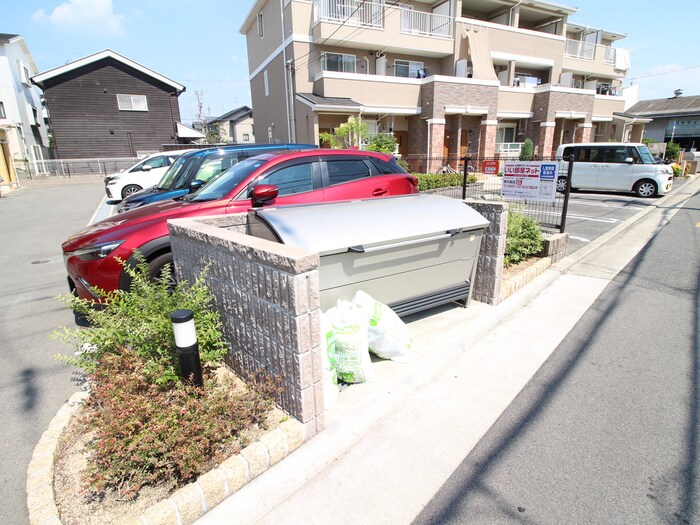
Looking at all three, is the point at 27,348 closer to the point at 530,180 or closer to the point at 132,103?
the point at 530,180

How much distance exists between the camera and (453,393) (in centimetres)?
307

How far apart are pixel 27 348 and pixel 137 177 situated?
1110cm

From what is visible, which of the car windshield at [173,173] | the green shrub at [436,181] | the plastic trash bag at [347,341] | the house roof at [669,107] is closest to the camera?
the plastic trash bag at [347,341]

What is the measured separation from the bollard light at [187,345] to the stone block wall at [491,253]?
121 inches

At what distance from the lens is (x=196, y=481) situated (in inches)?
79.1

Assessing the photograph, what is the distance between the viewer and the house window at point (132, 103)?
27.1 m

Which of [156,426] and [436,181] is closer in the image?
[156,426]

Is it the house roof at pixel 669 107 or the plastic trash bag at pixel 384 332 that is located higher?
the house roof at pixel 669 107

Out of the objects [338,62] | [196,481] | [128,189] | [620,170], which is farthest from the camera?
[338,62]

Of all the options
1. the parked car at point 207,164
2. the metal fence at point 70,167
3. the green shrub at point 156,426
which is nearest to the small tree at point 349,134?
the parked car at point 207,164

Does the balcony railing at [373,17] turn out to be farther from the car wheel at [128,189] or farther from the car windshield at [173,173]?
the car windshield at [173,173]

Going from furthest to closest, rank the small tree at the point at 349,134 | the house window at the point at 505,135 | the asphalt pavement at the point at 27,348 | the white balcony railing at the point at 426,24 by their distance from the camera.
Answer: the house window at the point at 505,135
the white balcony railing at the point at 426,24
the small tree at the point at 349,134
the asphalt pavement at the point at 27,348

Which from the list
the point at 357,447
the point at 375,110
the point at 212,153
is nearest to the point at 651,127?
the point at 375,110

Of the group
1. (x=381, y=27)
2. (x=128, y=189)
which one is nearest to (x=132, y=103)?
(x=128, y=189)
